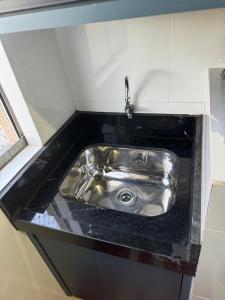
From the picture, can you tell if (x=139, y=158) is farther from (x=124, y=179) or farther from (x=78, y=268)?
(x=78, y=268)

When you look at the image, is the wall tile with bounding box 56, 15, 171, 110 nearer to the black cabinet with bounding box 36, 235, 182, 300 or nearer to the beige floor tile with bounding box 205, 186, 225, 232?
the beige floor tile with bounding box 205, 186, 225, 232

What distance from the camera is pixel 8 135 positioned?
1028 millimetres

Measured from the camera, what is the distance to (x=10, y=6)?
57 centimetres

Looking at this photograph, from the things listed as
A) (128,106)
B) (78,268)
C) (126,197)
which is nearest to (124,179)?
(126,197)

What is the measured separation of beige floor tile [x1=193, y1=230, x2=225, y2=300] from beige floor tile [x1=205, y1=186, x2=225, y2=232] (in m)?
0.03

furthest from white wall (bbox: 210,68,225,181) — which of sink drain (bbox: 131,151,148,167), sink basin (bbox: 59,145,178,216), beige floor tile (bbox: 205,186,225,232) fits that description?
sink drain (bbox: 131,151,148,167)

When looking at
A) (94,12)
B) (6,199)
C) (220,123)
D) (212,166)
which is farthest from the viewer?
(6,199)

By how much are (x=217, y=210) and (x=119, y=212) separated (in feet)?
1.20

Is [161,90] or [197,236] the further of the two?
[161,90]

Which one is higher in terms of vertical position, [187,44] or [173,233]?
→ [187,44]

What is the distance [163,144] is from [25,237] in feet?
2.66

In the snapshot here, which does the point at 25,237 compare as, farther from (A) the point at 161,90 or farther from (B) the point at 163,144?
(A) the point at 161,90

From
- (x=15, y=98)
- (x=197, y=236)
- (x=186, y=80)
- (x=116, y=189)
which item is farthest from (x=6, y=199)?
(x=186, y=80)

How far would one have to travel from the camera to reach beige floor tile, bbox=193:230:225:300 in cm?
65
